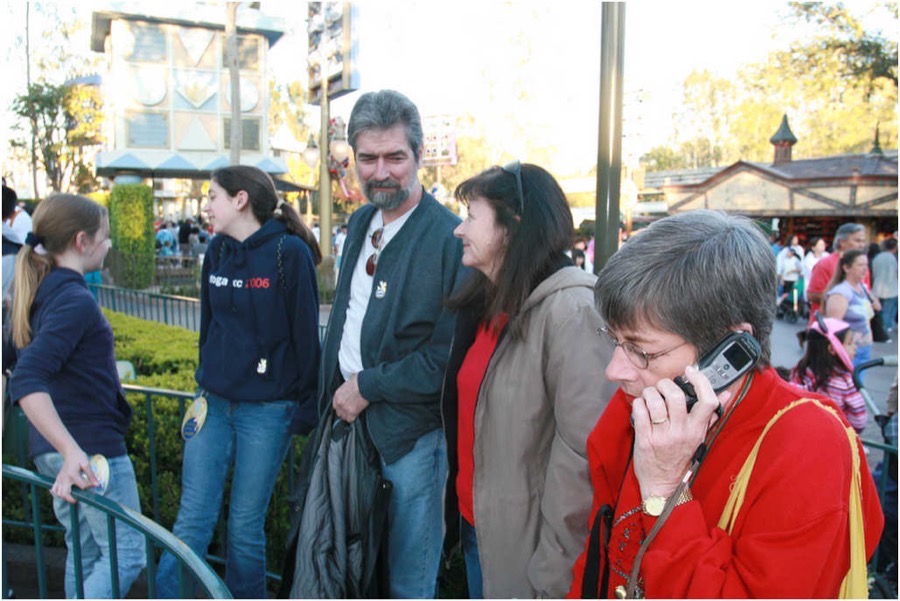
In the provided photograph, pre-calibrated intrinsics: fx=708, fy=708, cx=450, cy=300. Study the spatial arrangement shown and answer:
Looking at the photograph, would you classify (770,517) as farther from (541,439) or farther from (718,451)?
(541,439)

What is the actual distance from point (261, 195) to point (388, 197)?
2.43ft

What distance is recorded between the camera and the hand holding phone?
4.26 ft

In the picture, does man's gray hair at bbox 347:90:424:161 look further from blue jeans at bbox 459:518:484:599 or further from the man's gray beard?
blue jeans at bbox 459:518:484:599

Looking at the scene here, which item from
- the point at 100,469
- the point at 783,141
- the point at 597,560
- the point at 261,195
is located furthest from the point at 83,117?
the point at 597,560

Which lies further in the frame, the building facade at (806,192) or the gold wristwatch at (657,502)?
the building facade at (806,192)

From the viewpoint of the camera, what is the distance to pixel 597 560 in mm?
1582

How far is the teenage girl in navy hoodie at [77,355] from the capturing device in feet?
8.36

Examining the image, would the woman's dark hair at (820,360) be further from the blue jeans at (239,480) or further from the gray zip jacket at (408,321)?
the blue jeans at (239,480)

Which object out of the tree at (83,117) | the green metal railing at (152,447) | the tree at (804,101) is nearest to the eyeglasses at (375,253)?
the green metal railing at (152,447)

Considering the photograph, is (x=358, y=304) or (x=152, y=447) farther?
(x=152, y=447)

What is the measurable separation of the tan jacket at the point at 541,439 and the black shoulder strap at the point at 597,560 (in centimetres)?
28

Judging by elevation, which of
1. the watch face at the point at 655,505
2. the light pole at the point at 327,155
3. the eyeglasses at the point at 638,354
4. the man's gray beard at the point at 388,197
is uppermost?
the light pole at the point at 327,155

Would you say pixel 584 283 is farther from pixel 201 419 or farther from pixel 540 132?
pixel 540 132

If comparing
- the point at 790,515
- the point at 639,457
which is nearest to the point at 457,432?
the point at 639,457
